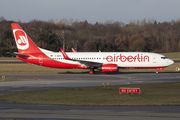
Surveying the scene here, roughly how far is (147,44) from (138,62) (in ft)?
213

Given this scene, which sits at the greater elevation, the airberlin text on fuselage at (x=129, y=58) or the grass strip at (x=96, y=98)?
the airberlin text on fuselage at (x=129, y=58)

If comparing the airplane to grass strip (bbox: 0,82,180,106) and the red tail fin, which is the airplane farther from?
Result: grass strip (bbox: 0,82,180,106)

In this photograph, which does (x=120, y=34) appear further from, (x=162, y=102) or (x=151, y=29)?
(x=162, y=102)

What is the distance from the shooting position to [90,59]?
46938mm

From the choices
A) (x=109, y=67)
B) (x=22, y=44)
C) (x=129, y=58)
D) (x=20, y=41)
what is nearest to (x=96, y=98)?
(x=109, y=67)

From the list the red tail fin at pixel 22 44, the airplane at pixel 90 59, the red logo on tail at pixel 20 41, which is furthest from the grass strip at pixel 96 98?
the red logo on tail at pixel 20 41

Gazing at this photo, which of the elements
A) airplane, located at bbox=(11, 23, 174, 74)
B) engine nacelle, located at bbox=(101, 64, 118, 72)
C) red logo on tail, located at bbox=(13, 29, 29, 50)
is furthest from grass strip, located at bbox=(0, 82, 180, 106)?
red logo on tail, located at bbox=(13, 29, 29, 50)

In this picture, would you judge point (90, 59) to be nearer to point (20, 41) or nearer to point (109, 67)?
point (109, 67)

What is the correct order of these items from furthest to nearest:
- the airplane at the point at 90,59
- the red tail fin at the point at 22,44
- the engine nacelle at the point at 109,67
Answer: the red tail fin at the point at 22,44 < the airplane at the point at 90,59 < the engine nacelle at the point at 109,67

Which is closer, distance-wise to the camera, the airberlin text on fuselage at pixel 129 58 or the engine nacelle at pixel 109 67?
the engine nacelle at pixel 109 67

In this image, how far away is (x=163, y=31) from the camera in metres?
132

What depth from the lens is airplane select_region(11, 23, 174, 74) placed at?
4592cm

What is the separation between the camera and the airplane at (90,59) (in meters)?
45.9

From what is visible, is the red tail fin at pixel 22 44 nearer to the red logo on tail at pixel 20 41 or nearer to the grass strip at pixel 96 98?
the red logo on tail at pixel 20 41
